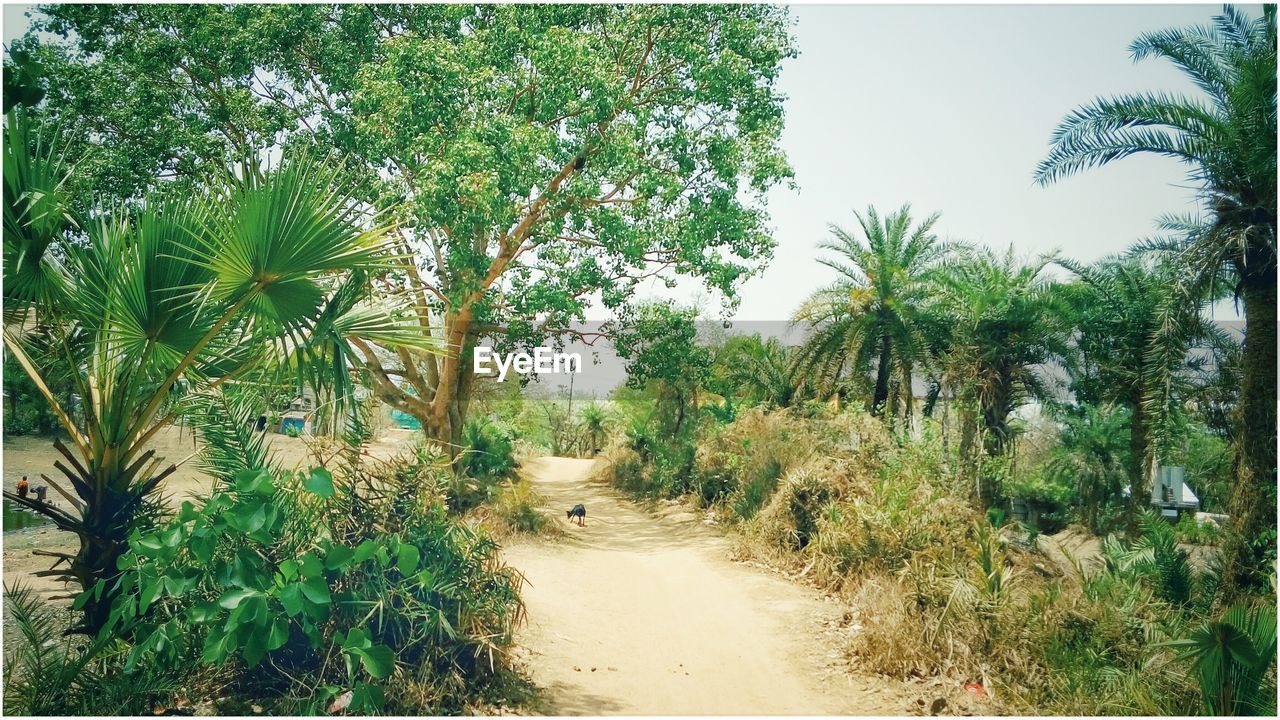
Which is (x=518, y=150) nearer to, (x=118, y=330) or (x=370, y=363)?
(x=370, y=363)

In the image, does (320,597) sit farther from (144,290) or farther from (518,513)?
(518,513)

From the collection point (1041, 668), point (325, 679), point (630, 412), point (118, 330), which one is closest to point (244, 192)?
point (118, 330)

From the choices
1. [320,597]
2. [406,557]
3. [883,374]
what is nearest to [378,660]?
[320,597]

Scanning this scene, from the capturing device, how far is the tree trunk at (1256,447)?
777 cm

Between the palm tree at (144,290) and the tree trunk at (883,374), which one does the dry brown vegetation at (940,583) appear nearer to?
the palm tree at (144,290)

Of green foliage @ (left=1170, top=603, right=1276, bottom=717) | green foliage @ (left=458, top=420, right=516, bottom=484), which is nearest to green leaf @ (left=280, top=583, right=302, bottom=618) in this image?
green foliage @ (left=1170, top=603, right=1276, bottom=717)

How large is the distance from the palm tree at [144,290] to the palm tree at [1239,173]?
839 cm

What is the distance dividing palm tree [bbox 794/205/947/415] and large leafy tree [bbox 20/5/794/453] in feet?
21.1

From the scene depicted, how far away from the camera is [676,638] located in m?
7.36

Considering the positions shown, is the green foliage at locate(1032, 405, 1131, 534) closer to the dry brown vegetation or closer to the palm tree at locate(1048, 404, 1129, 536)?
the palm tree at locate(1048, 404, 1129, 536)

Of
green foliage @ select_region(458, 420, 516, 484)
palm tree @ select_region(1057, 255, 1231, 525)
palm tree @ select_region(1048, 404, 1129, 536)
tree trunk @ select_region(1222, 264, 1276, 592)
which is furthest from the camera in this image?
palm tree @ select_region(1048, 404, 1129, 536)

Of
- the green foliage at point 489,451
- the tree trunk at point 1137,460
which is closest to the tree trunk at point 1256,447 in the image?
the tree trunk at point 1137,460

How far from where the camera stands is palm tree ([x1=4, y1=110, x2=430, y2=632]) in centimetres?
468

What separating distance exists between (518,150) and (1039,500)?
18500 millimetres
